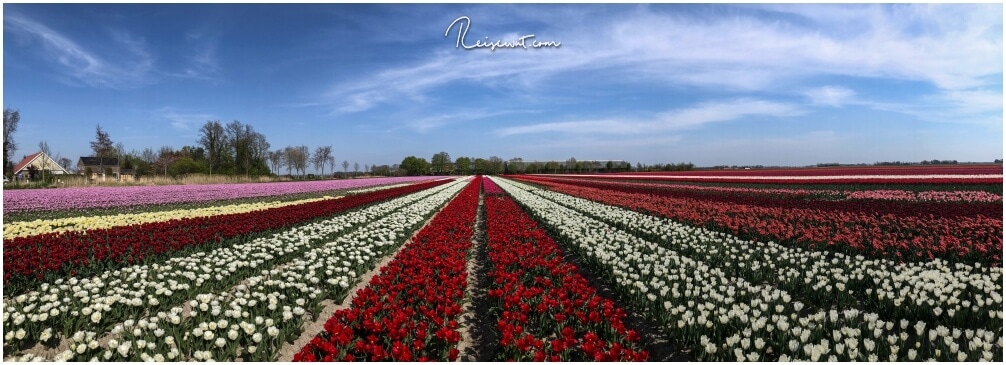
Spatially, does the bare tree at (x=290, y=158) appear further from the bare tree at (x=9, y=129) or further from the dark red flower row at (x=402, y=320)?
the dark red flower row at (x=402, y=320)

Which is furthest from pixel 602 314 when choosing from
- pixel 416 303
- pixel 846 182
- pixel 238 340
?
pixel 846 182

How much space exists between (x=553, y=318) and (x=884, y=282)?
354 cm

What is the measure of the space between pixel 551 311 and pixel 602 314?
1.87ft

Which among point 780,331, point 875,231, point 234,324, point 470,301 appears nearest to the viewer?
point 780,331

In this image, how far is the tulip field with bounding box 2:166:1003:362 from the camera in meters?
3.83

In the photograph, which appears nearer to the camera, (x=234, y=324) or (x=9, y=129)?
(x=234, y=324)

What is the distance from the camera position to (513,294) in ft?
16.4

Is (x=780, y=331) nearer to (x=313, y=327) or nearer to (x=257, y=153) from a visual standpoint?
(x=313, y=327)

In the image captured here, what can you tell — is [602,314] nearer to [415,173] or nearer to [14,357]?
[14,357]

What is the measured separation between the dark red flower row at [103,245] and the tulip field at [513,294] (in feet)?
0.14

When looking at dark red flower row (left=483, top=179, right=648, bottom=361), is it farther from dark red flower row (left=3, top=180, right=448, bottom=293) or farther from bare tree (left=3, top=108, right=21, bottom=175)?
bare tree (left=3, top=108, right=21, bottom=175)

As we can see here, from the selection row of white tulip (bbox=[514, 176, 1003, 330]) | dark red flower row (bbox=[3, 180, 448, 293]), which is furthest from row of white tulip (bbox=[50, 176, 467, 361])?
row of white tulip (bbox=[514, 176, 1003, 330])

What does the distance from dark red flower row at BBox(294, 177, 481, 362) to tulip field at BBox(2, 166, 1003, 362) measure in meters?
0.03

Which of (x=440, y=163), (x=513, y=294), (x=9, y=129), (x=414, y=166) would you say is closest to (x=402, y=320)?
(x=513, y=294)
